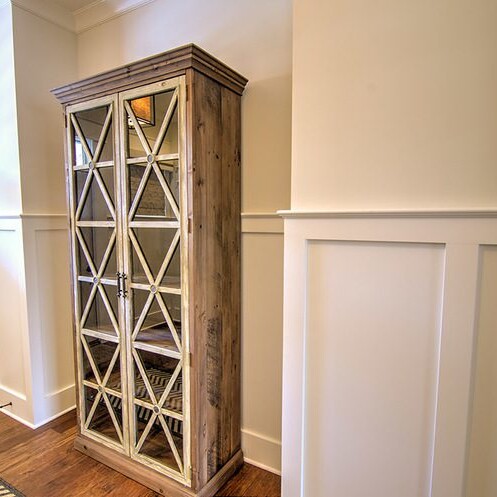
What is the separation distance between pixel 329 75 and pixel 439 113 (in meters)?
0.34

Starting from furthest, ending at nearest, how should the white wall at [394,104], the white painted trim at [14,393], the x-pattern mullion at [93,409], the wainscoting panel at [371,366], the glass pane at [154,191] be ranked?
1. the white painted trim at [14,393]
2. the x-pattern mullion at [93,409]
3. the glass pane at [154,191]
4. the wainscoting panel at [371,366]
5. the white wall at [394,104]

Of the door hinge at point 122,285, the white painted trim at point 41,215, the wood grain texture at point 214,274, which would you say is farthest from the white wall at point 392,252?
the white painted trim at point 41,215

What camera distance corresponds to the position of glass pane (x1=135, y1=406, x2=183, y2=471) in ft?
4.97

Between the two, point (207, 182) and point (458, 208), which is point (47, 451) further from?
point (458, 208)

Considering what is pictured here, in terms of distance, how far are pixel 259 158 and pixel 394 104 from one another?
805 mm

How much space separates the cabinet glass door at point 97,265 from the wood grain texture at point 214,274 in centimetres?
45

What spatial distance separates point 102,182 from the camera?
1.62 m

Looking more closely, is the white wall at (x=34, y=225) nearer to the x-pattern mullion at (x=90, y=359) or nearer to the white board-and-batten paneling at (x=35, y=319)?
the white board-and-batten paneling at (x=35, y=319)

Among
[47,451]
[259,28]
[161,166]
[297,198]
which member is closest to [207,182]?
[161,166]

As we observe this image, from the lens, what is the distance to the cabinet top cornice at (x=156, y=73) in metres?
1.31

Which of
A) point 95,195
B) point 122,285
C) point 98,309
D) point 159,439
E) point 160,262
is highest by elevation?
point 95,195

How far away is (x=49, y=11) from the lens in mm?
2018

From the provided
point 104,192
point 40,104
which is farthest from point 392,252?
point 40,104

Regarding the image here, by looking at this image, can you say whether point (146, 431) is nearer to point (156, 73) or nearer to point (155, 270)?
point (155, 270)
